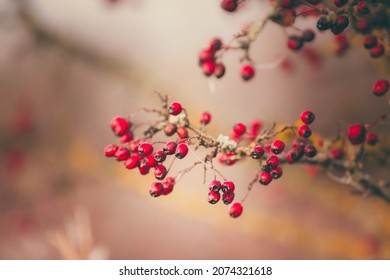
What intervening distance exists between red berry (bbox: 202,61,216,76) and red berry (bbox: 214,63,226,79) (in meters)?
0.01

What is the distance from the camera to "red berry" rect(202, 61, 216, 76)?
0.97 metres

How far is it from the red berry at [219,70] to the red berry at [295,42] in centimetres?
22

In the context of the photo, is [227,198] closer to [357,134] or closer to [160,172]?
[160,172]

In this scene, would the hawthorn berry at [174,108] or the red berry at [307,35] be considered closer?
the hawthorn berry at [174,108]

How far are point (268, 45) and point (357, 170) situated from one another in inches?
157

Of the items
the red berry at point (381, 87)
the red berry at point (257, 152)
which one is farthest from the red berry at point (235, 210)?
the red berry at point (381, 87)

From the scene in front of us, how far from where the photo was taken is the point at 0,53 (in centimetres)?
395

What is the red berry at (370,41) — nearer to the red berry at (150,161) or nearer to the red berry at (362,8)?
the red berry at (362,8)

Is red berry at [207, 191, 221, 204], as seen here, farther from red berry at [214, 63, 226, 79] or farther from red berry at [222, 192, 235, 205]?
red berry at [214, 63, 226, 79]

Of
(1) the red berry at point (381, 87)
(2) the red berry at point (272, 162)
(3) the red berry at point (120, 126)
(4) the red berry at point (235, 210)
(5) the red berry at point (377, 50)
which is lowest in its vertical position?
(4) the red berry at point (235, 210)

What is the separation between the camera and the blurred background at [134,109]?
97.6 inches

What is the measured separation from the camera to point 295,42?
1006 mm

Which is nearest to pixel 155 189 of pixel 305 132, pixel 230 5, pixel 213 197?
pixel 213 197
